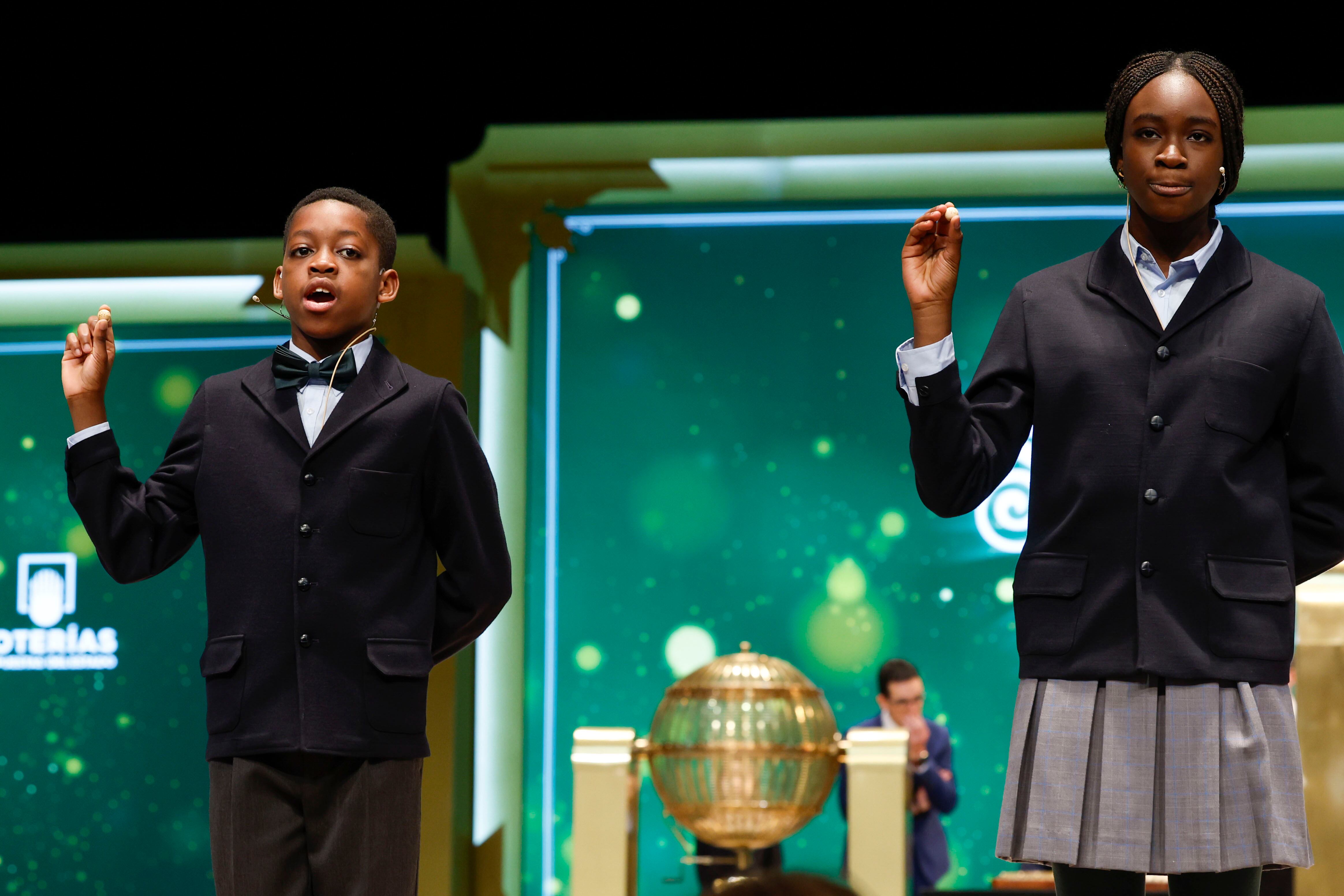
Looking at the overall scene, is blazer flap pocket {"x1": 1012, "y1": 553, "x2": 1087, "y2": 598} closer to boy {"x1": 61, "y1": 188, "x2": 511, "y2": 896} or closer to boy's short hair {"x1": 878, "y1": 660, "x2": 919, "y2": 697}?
boy {"x1": 61, "y1": 188, "x2": 511, "y2": 896}

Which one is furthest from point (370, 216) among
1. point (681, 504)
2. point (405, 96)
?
point (681, 504)

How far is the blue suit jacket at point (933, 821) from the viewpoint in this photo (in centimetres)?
450

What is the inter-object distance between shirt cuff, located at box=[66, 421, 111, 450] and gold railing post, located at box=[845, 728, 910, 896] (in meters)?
1.16

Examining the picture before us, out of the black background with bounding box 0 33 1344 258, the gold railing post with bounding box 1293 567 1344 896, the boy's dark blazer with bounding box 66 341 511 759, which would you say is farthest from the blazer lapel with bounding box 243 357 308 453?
the black background with bounding box 0 33 1344 258

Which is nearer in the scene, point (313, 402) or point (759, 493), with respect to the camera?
point (313, 402)

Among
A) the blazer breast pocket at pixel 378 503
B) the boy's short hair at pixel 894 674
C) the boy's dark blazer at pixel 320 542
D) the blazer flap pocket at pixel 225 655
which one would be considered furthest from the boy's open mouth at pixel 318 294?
the boy's short hair at pixel 894 674

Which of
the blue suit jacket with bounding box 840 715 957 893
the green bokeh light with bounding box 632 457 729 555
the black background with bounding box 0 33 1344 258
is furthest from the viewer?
the green bokeh light with bounding box 632 457 729 555

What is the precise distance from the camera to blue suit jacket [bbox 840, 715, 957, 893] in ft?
14.8

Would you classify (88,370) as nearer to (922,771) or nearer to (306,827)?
(306,827)

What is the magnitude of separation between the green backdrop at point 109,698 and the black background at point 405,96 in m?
0.53

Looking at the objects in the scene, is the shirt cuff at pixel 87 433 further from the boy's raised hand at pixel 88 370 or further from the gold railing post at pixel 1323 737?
the gold railing post at pixel 1323 737

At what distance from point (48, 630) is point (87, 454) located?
295 centimetres

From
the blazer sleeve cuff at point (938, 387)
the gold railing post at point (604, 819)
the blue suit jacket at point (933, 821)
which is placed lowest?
the blue suit jacket at point (933, 821)

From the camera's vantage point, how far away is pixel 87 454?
210cm
